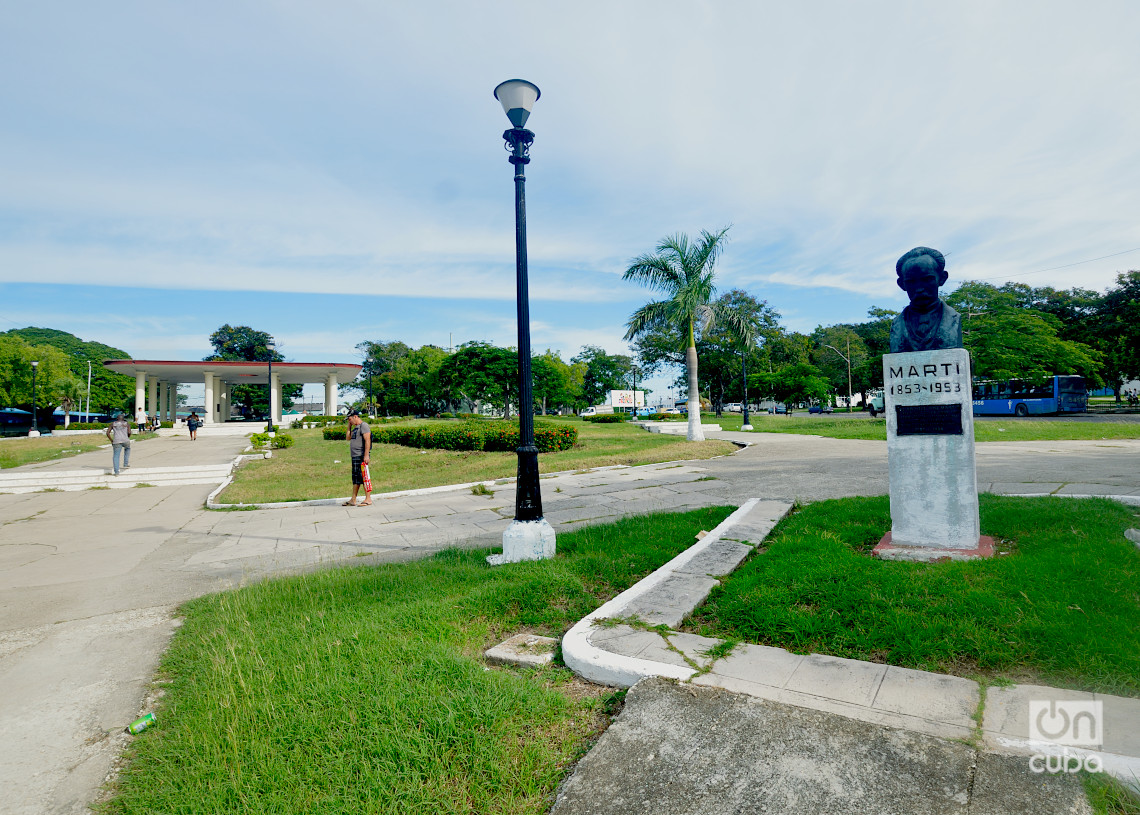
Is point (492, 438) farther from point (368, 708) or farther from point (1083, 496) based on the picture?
point (368, 708)

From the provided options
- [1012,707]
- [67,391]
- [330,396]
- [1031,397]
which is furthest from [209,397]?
[1031,397]

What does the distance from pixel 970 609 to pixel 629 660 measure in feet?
6.56

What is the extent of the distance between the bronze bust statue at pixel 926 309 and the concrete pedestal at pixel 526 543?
11.8ft

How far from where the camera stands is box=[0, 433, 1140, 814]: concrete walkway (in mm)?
→ 3055

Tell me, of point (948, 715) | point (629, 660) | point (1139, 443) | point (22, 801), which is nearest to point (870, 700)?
point (948, 715)

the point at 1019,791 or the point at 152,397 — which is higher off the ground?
the point at 152,397

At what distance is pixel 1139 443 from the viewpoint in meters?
14.0

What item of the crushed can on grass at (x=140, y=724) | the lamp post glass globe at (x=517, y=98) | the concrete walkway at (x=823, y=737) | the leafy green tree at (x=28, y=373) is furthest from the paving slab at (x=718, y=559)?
the leafy green tree at (x=28, y=373)

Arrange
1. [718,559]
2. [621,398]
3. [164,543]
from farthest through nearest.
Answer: [621,398] < [164,543] < [718,559]

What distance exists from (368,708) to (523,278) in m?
4.18

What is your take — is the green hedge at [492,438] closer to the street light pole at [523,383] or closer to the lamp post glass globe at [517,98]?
the street light pole at [523,383]

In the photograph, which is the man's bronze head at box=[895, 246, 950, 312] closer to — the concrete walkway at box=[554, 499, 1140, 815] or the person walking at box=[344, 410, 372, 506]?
the concrete walkway at box=[554, 499, 1140, 815]

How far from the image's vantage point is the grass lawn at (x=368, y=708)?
7.31 ft

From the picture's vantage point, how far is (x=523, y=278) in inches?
229
